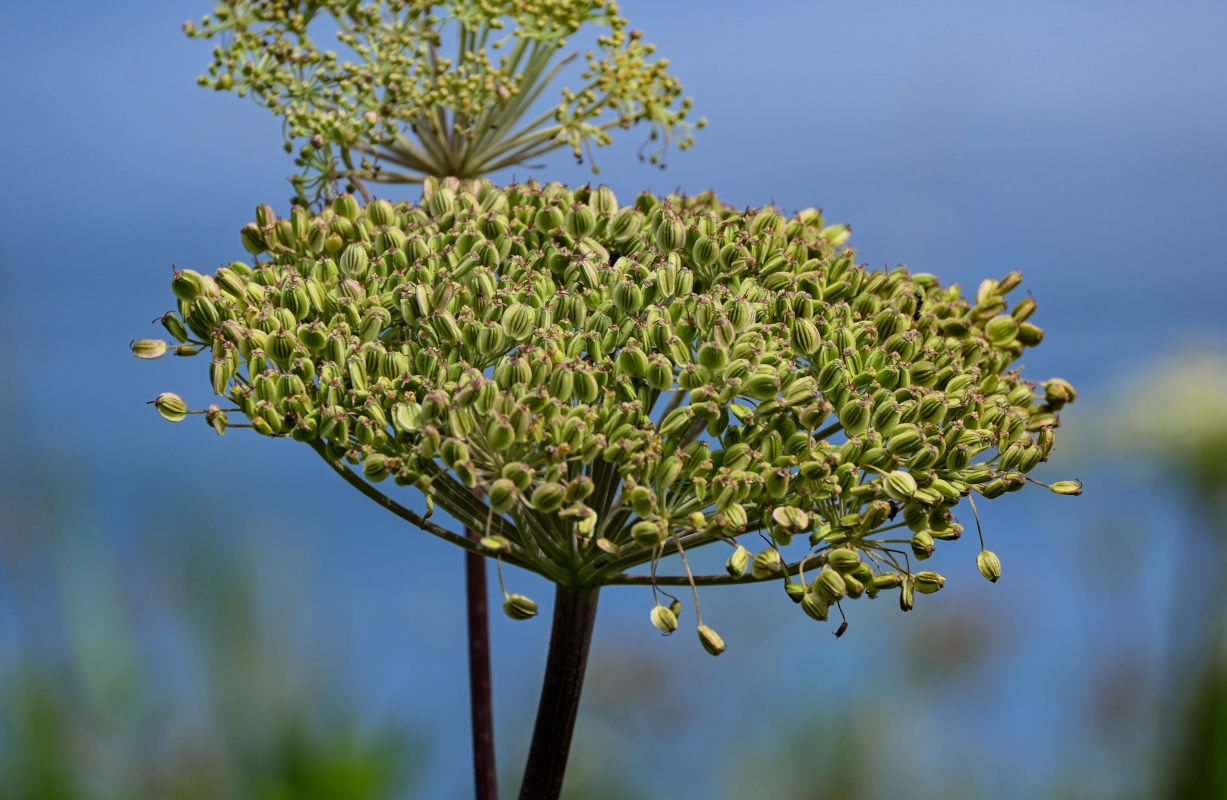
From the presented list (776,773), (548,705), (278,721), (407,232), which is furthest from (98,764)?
(776,773)

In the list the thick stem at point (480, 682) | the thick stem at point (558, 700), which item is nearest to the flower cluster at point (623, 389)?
the thick stem at point (558, 700)

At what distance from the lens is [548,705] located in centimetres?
282

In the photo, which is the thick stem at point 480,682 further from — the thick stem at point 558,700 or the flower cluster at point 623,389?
the flower cluster at point 623,389

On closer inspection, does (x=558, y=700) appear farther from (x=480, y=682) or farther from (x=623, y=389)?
(x=623, y=389)

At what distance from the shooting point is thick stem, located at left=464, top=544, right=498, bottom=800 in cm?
310

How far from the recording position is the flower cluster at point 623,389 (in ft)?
7.94

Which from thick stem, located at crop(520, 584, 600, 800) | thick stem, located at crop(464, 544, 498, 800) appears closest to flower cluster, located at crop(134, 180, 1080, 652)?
thick stem, located at crop(520, 584, 600, 800)

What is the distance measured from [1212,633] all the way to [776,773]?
2100mm

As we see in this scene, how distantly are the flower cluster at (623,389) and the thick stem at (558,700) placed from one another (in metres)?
0.17

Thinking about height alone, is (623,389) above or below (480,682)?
above

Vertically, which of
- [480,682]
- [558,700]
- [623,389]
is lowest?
[480,682]

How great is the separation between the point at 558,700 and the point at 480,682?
17.1 inches

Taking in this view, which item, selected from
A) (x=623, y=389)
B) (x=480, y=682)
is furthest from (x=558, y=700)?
(x=623, y=389)

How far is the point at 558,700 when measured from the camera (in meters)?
2.81
